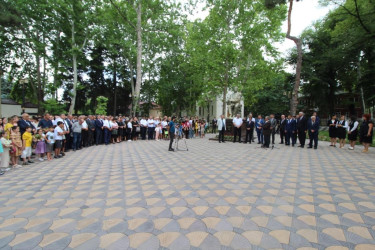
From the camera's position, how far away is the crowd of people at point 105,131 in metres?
7.82

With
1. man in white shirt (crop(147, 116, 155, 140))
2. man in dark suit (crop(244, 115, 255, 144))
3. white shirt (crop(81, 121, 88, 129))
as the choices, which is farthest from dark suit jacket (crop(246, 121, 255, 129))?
white shirt (crop(81, 121, 88, 129))

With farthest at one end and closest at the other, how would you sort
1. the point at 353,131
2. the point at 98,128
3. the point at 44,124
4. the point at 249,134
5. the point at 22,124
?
the point at 249,134
the point at 98,128
the point at 353,131
the point at 44,124
the point at 22,124

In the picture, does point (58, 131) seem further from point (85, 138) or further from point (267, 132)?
point (267, 132)

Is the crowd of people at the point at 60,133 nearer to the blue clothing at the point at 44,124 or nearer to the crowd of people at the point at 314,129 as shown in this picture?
the blue clothing at the point at 44,124

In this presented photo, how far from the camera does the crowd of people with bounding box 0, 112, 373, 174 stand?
7.82 meters

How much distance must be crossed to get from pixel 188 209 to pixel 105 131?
11588 mm

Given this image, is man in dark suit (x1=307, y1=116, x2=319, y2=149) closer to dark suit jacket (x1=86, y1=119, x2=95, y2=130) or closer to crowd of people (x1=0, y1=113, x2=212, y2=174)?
crowd of people (x1=0, y1=113, x2=212, y2=174)

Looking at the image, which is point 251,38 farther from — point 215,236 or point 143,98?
point 143,98

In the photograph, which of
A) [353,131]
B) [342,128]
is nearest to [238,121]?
[342,128]

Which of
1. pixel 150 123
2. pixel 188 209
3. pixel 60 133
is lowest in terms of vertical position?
pixel 188 209

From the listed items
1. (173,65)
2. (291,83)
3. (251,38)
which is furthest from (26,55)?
(291,83)

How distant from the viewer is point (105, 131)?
13.9 meters

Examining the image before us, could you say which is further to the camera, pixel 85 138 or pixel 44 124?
pixel 85 138

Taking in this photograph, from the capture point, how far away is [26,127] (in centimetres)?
832
